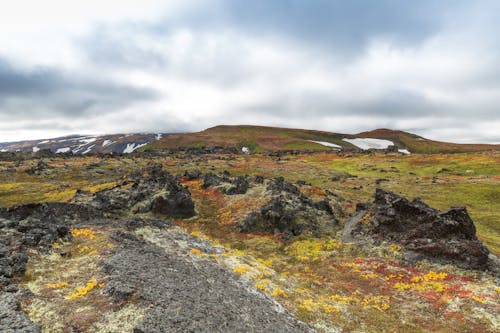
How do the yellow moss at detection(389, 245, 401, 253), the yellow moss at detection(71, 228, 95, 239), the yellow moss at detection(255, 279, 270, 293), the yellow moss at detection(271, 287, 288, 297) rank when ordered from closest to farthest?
the yellow moss at detection(271, 287, 288, 297) → the yellow moss at detection(255, 279, 270, 293) → the yellow moss at detection(71, 228, 95, 239) → the yellow moss at detection(389, 245, 401, 253)

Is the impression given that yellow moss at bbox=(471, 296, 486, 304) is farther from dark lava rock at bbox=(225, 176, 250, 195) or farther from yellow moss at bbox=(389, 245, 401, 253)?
dark lava rock at bbox=(225, 176, 250, 195)

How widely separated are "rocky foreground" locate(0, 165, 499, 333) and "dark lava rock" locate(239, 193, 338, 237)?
0.47ft

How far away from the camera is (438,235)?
95.1 ft

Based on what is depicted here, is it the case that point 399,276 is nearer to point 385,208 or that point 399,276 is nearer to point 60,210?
point 385,208

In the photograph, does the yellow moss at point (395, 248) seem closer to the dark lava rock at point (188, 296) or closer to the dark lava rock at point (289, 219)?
the dark lava rock at point (289, 219)

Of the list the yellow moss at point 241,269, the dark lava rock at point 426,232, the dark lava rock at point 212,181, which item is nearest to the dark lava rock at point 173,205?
the dark lava rock at point 212,181

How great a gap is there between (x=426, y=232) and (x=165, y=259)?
→ 2523cm

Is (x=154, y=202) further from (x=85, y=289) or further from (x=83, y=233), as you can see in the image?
(x=85, y=289)

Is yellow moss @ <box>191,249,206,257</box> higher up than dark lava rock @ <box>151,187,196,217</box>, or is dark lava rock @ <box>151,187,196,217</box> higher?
dark lava rock @ <box>151,187,196,217</box>

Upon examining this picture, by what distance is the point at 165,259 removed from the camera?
22.6 meters

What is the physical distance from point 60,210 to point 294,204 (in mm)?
29700

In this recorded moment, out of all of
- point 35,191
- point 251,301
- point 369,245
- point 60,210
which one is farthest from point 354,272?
point 35,191

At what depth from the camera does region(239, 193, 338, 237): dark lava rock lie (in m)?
38.4

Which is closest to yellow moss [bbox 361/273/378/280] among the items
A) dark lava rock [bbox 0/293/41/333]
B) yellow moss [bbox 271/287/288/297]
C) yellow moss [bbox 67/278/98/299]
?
yellow moss [bbox 271/287/288/297]
